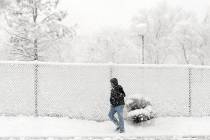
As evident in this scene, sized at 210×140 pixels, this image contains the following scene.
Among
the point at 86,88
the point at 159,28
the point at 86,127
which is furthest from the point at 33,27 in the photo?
the point at 159,28

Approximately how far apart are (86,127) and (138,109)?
167 cm

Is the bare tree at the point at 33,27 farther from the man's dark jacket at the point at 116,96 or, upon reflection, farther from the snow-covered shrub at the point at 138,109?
the man's dark jacket at the point at 116,96

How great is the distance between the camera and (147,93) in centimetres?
1384

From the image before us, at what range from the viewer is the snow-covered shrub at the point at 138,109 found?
12.7 metres

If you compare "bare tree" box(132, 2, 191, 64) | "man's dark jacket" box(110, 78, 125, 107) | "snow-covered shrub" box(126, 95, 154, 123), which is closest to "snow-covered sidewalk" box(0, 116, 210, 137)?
"snow-covered shrub" box(126, 95, 154, 123)

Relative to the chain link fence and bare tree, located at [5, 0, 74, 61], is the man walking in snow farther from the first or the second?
bare tree, located at [5, 0, 74, 61]

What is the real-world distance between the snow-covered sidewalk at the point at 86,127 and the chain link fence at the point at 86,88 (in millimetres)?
455

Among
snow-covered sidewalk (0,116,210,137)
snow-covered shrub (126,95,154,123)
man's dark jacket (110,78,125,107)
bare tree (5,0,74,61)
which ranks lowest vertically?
snow-covered sidewalk (0,116,210,137)

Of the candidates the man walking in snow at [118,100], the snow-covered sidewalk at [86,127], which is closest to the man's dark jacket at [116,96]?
the man walking in snow at [118,100]

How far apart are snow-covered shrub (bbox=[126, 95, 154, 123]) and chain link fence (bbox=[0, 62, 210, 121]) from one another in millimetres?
676

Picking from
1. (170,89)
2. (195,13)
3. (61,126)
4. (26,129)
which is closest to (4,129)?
(26,129)

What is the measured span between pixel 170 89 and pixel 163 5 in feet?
148

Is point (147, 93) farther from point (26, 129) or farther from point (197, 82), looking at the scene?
point (26, 129)

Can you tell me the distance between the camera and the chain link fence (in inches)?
511
